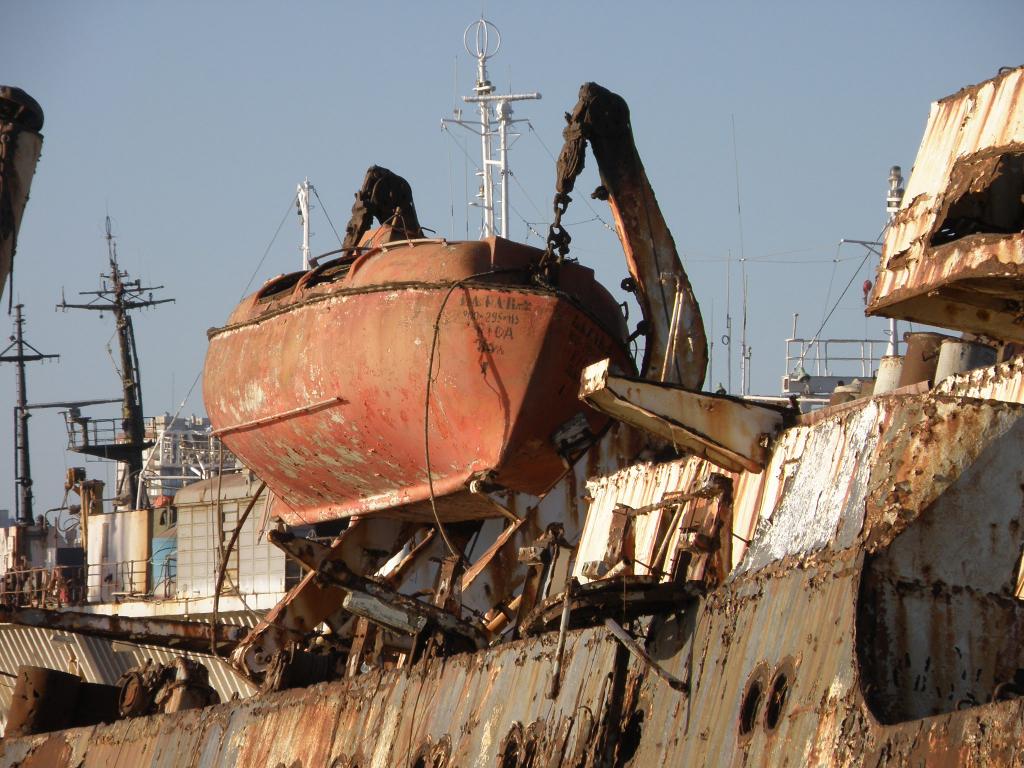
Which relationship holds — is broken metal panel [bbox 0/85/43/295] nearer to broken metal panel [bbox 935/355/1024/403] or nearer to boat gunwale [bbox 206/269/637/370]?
boat gunwale [bbox 206/269/637/370]

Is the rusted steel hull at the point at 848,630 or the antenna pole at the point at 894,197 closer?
the rusted steel hull at the point at 848,630

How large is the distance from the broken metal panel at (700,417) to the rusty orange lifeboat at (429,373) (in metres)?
5.20

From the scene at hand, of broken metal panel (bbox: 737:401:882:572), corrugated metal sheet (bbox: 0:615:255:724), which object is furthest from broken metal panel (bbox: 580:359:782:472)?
corrugated metal sheet (bbox: 0:615:255:724)

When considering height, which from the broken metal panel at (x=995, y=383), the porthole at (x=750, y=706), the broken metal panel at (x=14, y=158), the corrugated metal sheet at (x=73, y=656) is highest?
the broken metal panel at (x=14, y=158)

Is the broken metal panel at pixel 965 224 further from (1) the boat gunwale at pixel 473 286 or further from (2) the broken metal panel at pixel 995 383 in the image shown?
(1) the boat gunwale at pixel 473 286

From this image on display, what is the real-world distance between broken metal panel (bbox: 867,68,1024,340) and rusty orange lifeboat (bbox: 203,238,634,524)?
517 centimetres

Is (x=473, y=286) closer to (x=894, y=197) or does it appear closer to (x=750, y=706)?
(x=894, y=197)

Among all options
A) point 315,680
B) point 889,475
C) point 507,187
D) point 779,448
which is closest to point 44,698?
point 315,680

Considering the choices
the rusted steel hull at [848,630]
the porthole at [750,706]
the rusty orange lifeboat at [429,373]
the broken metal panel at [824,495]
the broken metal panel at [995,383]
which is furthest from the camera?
the rusty orange lifeboat at [429,373]

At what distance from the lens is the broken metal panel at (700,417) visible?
9555 millimetres

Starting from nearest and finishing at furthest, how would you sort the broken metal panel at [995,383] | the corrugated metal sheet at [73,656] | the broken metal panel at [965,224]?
the broken metal panel at [995,383], the broken metal panel at [965,224], the corrugated metal sheet at [73,656]

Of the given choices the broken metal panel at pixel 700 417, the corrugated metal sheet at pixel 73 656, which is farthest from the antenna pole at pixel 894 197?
the corrugated metal sheet at pixel 73 656

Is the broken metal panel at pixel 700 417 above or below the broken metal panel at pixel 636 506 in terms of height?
above

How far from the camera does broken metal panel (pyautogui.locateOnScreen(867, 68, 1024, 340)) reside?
31.1ft
